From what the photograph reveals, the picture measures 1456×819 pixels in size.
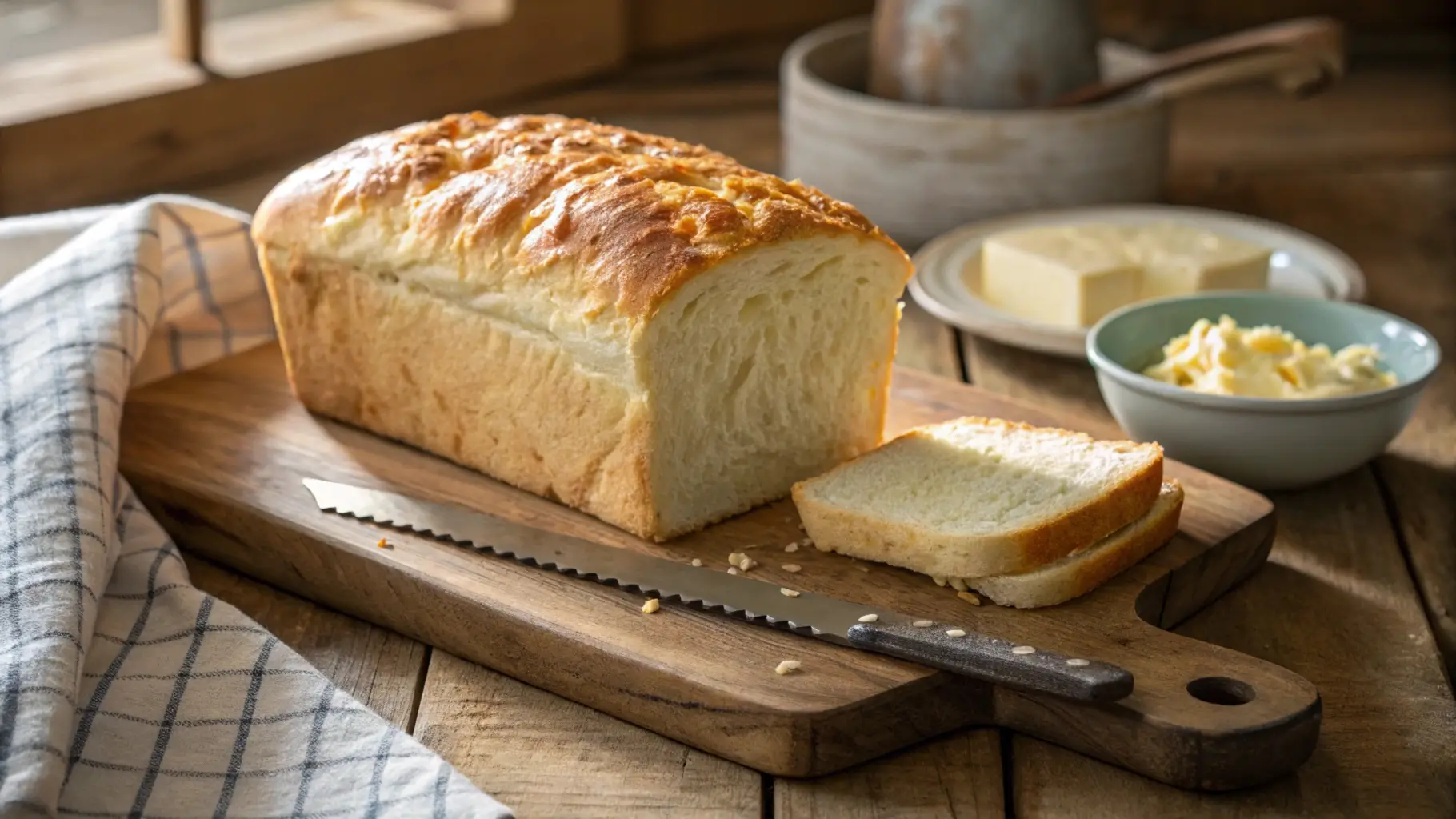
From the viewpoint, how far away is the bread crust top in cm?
232

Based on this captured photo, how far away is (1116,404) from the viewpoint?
2.72 meters

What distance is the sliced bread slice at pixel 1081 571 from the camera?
7.12 feet

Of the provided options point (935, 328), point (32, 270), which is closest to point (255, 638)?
point (32, 270)

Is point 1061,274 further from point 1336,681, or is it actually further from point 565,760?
point 565,760

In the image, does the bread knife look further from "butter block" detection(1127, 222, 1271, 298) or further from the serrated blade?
"butter block" detection(1127, 222, 1271, 298)

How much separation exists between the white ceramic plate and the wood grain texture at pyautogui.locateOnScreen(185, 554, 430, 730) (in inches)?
54.5

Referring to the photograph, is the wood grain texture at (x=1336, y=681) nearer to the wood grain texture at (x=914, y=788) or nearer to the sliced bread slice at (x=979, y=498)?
the wood grain texture at (x=914, y=788)

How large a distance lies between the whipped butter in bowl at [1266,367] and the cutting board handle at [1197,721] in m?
0.70

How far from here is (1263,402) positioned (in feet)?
8.27

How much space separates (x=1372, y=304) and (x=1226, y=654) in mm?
1880

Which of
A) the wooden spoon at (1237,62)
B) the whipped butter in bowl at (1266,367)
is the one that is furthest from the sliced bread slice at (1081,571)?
the wooden spoon at (1237,62)

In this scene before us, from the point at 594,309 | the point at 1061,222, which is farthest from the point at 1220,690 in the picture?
the point at 1061,222

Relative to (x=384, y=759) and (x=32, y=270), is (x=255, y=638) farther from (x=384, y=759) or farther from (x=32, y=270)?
(x=32, y=270)

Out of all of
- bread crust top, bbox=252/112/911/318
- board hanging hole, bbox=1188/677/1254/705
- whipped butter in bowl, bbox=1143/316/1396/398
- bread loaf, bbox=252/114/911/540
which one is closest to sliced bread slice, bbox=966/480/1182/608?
board hanging hole, bbox=1188/677/1254/705
